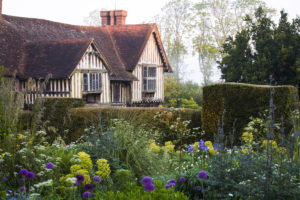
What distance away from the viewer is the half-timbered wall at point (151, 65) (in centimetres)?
2244

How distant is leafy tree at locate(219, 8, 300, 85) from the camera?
1550cm

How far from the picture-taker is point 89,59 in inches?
678

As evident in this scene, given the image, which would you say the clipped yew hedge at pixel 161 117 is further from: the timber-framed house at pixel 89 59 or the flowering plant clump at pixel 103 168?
the flowering plant clump at pixel 103 168

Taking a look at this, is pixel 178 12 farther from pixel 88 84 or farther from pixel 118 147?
pixel 118 147

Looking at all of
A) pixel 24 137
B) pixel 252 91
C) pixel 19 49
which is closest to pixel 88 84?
pixel 19 49

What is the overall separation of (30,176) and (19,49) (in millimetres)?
15803

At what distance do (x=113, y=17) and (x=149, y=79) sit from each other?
19.7 feet

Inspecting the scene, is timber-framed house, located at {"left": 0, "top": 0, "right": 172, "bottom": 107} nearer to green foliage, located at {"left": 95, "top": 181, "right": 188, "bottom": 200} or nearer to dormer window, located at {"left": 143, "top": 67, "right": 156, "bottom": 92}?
dormer window, located at {"left": 143, "top": 67, "right": 156, "bottom": 92}

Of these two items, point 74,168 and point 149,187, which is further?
point 74,168

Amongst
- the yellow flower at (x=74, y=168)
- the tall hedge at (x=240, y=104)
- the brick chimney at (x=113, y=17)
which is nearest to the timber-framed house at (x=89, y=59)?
the brick chimney at (x=113, y=17)

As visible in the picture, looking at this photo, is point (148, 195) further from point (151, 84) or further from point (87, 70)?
point (151, 84)

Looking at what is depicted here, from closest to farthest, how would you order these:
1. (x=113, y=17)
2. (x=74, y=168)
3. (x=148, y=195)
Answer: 1. (x=148, y=195)
2. (x=74, y=168)
3. (x=113, y=17)

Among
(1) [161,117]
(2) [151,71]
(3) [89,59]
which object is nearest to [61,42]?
(3) [89,59]

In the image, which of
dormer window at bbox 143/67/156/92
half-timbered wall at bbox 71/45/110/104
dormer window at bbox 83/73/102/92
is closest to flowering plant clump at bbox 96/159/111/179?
half-timbered wall at bbox 71/45/110/104
